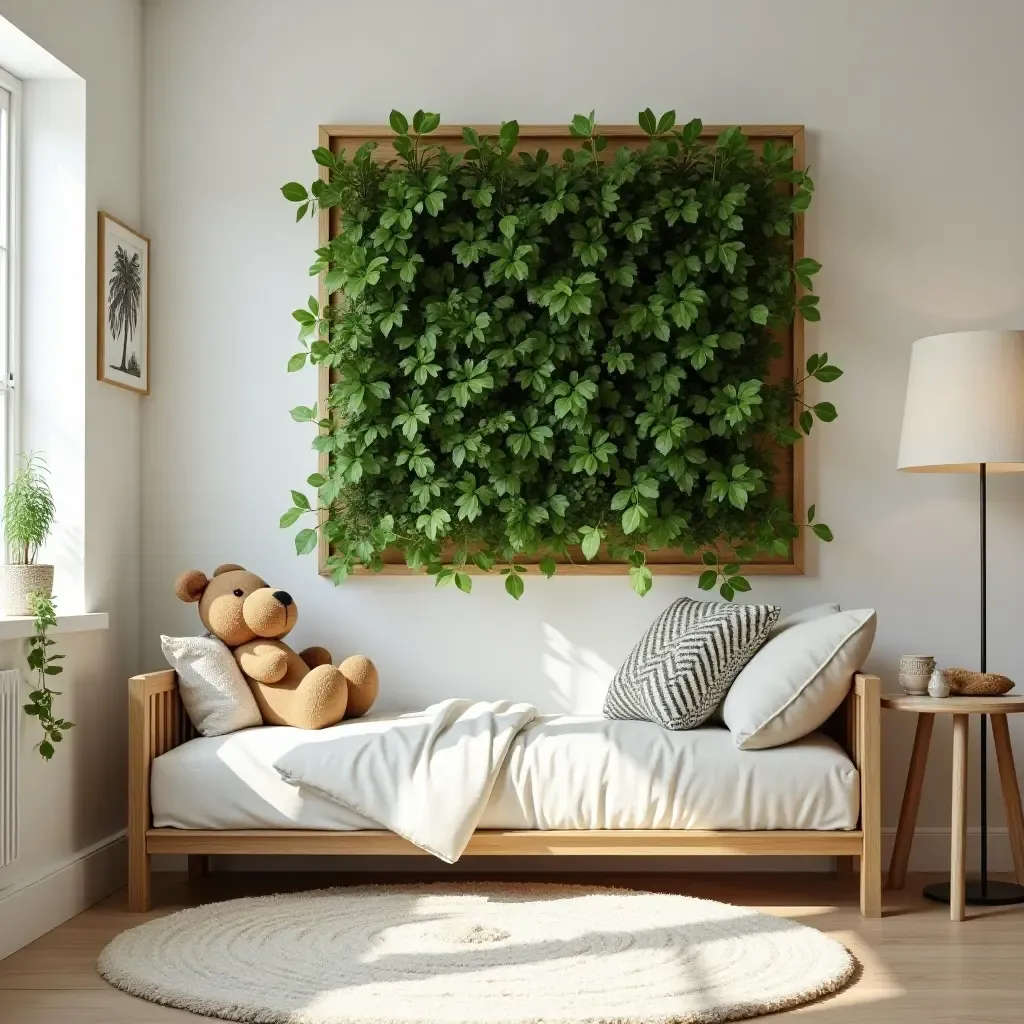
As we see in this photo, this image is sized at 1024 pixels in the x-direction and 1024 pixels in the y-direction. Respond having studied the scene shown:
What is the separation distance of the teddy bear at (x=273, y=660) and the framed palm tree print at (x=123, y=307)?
0.63 m

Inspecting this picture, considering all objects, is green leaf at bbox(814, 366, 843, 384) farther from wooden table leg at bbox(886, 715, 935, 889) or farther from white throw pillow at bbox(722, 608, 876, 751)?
wooden table leg at bbox(886, 715, 935, 889)

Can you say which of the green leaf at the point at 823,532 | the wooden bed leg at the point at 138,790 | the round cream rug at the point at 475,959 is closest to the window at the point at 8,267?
the wooden bed leg at the point at 138,790

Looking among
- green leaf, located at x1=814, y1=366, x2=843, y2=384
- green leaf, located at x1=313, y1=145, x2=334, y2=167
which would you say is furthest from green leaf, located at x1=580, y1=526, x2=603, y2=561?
green leaf, located at x1=313, y1=145, x2=334, y2=167

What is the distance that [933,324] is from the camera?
12.3ft

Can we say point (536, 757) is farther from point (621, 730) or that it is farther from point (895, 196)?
point (895, 196)

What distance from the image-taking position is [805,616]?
11.3 feet

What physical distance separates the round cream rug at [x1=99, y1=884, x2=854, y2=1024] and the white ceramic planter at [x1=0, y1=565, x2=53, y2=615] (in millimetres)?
821

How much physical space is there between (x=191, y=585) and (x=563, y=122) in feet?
5.77

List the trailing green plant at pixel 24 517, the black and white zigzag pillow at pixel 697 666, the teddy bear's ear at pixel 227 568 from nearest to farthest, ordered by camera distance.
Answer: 1. the trailing green plant at pixel 24 517
2. the black and white zigzag pillow at pixel 697 666
3. the teddy bear's ear at pixel 227 568

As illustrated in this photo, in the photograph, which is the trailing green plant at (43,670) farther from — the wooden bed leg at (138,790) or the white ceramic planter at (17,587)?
the wooden bed leg at (138,790)

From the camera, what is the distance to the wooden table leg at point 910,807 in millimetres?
3383

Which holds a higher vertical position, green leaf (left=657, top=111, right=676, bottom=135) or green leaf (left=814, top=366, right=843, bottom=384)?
green leaf (left=657, top=111, right=676, bottom=135)

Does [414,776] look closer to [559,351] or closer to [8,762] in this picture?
[8,762]

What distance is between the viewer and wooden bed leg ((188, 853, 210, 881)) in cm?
357
